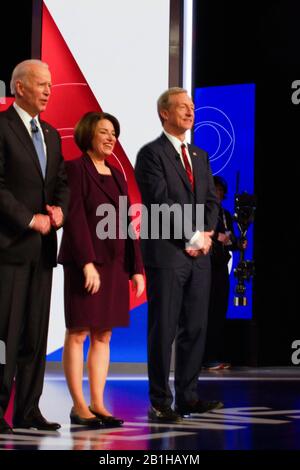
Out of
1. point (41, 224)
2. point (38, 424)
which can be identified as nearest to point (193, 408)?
point (38, 424)

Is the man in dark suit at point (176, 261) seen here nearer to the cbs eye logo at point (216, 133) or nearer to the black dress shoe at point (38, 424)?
the black dress shoe at point (38, 424)

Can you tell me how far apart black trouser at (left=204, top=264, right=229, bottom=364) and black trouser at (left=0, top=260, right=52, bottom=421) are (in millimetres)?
3827

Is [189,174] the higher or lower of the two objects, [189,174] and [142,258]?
the higher

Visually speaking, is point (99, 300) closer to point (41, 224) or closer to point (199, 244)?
point (41, 224)

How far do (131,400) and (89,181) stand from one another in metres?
1.60

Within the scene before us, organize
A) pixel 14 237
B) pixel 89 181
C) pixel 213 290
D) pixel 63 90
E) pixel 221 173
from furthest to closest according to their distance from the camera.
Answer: pixel 221 173 → pixel 213 290 → pixel 63 90 → pixel 89 181 → pixel 14 237

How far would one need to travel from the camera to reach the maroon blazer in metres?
4.67

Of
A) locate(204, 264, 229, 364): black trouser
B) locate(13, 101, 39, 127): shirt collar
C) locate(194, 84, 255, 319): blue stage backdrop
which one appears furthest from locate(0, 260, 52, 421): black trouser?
locate(194, 84, 255, 319): blue stage backdrop

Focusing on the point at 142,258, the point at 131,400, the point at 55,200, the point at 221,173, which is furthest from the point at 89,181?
the point at 221,173

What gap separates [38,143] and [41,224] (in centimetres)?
40

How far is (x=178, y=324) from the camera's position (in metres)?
5.29

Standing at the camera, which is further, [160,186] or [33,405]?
[160,186]

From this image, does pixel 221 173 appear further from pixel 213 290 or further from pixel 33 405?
pixel 33 405

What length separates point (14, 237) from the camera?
448cm
